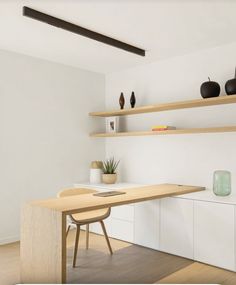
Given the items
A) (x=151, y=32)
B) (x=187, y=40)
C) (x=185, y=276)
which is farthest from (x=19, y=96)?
(x=185, y=276)

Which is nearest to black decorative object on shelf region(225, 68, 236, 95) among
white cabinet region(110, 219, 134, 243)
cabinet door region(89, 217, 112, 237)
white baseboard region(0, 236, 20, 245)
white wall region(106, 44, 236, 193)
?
white wall region(106, 44, 236, 193)

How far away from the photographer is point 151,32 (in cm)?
297

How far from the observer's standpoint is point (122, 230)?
3584mm

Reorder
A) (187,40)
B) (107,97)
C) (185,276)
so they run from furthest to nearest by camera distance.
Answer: (107,97)
(187,40)
(185,276)

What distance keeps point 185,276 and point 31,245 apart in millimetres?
1332

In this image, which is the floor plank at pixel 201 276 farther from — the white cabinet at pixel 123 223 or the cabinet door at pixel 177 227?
the white cabinet at pixel 123 223

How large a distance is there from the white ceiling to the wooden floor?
2266 mm

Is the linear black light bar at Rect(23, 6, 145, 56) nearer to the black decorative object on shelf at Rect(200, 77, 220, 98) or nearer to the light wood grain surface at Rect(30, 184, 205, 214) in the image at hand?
the black decorative object on shelf at Rect(200, 77, 220, 98)

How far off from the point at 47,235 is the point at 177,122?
7.42 ft

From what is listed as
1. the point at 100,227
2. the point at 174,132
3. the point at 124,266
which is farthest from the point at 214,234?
the point at 100,227

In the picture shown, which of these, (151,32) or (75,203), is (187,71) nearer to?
(151,32)

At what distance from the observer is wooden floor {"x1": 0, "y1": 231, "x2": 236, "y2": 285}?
2502 millimetres

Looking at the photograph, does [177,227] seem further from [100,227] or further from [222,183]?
[100,227]

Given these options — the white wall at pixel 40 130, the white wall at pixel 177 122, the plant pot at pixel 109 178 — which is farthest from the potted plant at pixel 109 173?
the white wall at pixel 40 130
